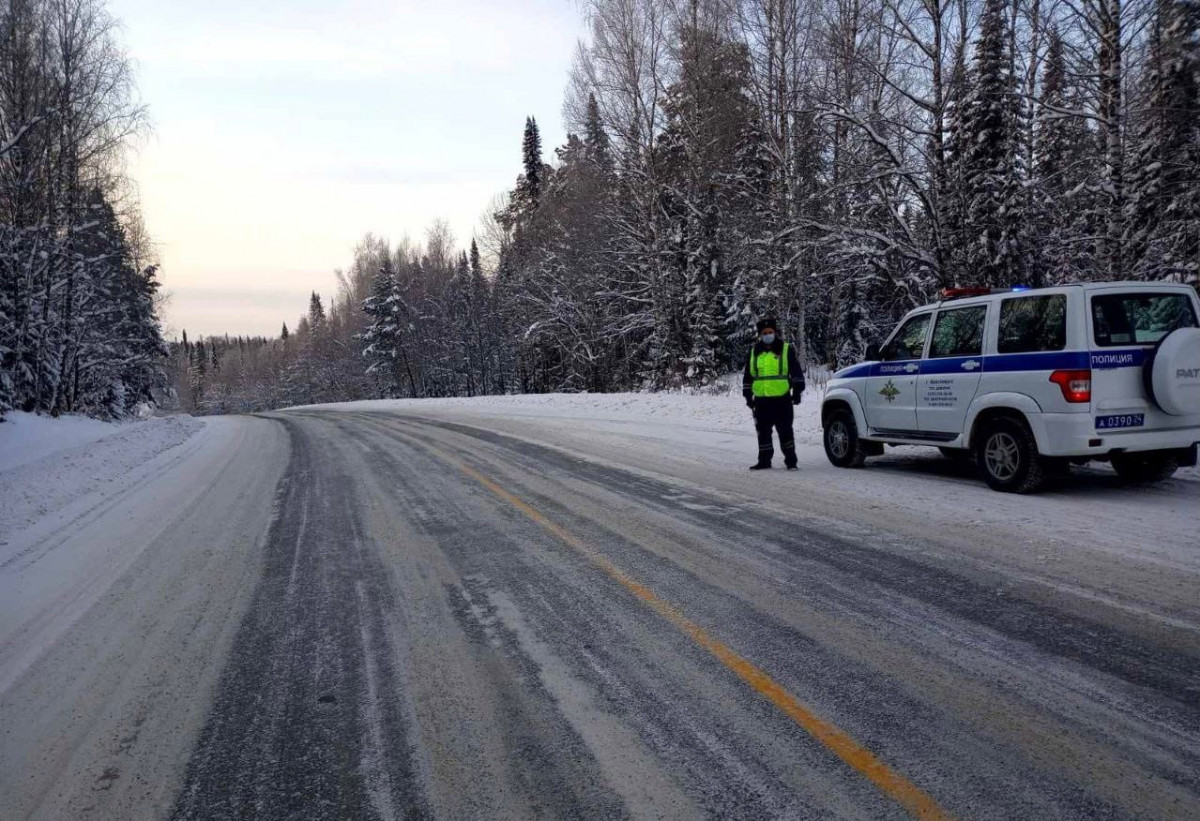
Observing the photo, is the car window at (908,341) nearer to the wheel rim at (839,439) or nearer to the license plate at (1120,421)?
the wheel rim at (839,439)

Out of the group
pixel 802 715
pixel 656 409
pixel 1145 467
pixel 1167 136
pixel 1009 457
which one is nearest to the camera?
pixel 802 715

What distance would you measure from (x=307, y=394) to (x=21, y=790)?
8978cm

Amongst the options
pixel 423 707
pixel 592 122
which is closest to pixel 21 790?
pixel 423 707

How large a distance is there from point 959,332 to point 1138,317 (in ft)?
5.38

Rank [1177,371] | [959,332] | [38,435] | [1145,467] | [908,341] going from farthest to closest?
[38,435]
[908,341]
[959,332]
[1145,467]
[1177,371]

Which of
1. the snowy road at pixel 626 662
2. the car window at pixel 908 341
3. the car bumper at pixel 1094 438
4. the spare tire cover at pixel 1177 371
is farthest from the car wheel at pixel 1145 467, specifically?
the car window at pixel 908 341

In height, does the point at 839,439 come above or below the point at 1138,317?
below

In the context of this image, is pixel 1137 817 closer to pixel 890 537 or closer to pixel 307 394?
Answer: pixel 890 537

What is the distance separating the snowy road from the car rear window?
5.16 feet

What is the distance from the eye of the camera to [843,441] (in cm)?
934

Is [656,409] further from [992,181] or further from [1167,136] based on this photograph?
[1167,136]

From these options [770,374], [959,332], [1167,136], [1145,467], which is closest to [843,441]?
[770,374]

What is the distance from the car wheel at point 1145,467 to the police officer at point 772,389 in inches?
139

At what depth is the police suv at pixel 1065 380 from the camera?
646cm
